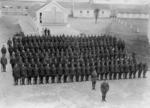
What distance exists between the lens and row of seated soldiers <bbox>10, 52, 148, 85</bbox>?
17.1 meters

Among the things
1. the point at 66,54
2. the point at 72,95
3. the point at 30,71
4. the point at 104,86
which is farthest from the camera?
the point at 66,54

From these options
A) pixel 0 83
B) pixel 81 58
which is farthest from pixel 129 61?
pixel 0 83

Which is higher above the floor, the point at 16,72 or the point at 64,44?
the point at 64,44

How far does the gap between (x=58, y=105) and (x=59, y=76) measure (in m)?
3.37

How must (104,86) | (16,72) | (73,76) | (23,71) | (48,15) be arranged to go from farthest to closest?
(48,15), (73,76), (23,71), (16,72), (104,86)

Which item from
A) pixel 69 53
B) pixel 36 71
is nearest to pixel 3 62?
pixel 36 71

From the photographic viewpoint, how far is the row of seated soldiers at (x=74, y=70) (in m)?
17.1

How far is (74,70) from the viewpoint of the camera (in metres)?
17.6

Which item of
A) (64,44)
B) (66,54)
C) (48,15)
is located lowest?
(66,54)

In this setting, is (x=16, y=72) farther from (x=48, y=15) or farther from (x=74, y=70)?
(x=48, y=15)

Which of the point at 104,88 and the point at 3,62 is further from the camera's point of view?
the point at 3,62

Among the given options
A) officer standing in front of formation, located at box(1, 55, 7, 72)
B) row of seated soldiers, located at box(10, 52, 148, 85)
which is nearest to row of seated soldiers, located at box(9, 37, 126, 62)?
officer standing in front of formation, located at box(1, 55, 7, 72)

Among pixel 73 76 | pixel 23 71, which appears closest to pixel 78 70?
pixel 73 76

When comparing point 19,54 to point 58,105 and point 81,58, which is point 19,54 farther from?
point 58,105
